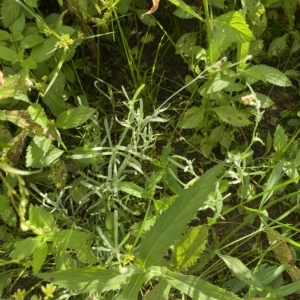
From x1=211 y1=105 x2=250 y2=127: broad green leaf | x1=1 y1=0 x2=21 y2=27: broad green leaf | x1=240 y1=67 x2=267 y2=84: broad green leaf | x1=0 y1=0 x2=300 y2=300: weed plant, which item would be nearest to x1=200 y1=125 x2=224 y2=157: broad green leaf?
x1=0 y1=0 x2=300 y2=300: weed plant

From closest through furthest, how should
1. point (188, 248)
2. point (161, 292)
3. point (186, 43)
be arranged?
1. point (161, 292)
2. point (188, 248)
3. point (186, 43)

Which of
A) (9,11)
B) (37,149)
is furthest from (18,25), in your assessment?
(37,149)

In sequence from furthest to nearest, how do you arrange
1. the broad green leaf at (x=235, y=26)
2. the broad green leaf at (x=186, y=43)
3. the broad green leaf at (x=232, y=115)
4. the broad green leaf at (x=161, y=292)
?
the broad green leaf at (x=186, y=43), the broad green leaf at (x=232, y=115), the broad green leaf at (x=235, y=26), the broad green leaf at (x=161, y=292)

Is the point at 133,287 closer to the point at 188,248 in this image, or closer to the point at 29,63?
the point at 188,248

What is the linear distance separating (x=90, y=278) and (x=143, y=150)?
1.40 ft

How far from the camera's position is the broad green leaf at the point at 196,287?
943 millimetres

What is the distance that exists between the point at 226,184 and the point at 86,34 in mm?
642

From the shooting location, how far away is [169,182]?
1341 mm

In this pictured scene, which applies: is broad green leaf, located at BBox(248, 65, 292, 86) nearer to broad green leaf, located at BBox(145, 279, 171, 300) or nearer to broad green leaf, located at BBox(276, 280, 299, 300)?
broad green leaf, located at BBox(276, 280, 299, 300)

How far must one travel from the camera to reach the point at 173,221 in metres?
0.89

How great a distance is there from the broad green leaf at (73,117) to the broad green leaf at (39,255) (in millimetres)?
330

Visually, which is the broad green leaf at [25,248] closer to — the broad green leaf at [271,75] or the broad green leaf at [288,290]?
the broad green leaf at [288,290]

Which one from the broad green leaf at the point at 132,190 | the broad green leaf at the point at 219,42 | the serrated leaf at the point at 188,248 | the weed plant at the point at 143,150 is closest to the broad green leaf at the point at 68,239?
the weed plant at the point at 143,150

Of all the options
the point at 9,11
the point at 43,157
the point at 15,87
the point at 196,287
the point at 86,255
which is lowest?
the point at 86,255
